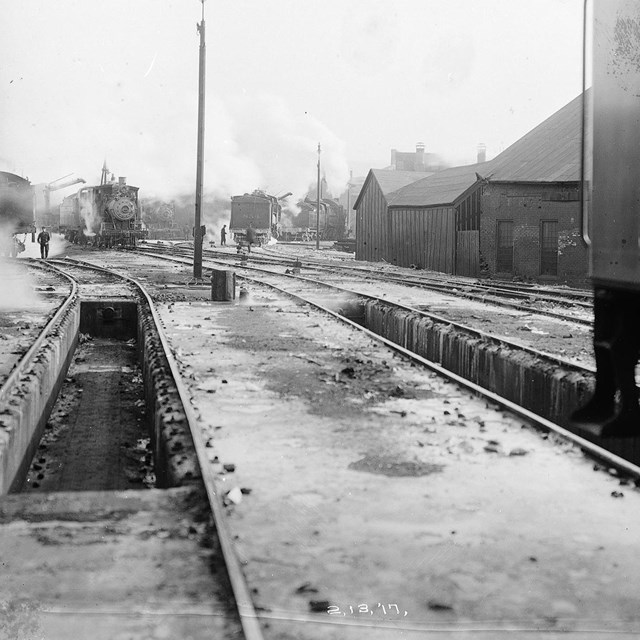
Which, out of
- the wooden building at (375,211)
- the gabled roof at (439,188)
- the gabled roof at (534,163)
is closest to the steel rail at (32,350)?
the gabled roof at (534,163)

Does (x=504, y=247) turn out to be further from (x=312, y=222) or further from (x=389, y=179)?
(x=312, y=222)

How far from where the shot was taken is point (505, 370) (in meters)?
11.9

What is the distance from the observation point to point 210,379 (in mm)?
10180

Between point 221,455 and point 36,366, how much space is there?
5.11 metres

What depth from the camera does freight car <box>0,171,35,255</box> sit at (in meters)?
39.2

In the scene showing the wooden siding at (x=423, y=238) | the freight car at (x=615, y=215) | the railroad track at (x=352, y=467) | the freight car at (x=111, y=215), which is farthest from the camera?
the freight car at (x=111, y=215)

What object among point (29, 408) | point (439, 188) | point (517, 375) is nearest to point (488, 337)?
point (517, 375)

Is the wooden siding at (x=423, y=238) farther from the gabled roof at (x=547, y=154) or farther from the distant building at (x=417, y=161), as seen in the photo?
the distant building at (x=417, y=161)

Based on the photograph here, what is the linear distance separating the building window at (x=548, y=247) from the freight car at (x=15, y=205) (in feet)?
76.4

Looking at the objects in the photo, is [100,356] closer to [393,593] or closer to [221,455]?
[221,455]

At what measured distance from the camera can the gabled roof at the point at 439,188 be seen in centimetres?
3347

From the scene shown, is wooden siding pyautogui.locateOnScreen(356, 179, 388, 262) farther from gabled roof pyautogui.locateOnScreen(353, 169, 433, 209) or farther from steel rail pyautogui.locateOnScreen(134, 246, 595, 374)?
steel rail pyautogui.locateOnScreen(134, 246, 595, 374)

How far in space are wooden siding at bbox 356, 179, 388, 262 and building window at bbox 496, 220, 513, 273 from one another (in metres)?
11.8

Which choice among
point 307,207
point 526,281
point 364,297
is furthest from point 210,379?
point 307,207
